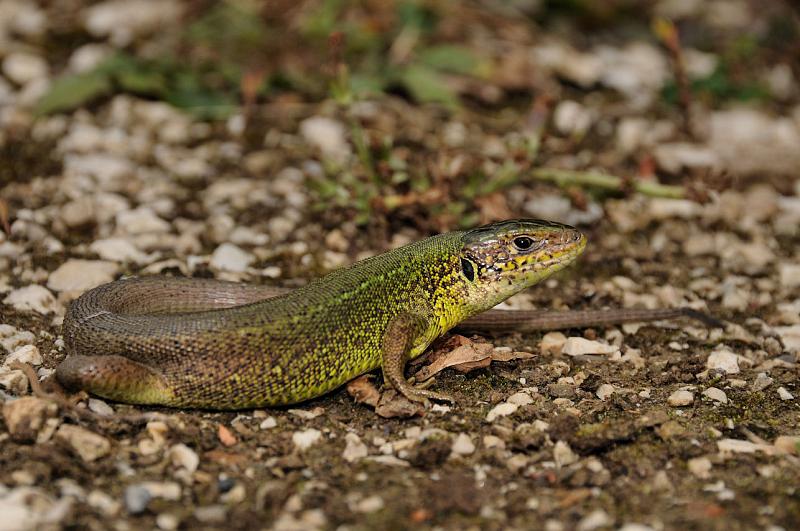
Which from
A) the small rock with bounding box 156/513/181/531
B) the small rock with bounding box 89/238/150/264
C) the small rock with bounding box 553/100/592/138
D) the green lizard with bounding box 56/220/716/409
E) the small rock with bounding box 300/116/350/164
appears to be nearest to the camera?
the small rock with bounding box 156/513/181/531

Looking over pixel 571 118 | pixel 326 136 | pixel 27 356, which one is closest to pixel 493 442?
pixel 27 356

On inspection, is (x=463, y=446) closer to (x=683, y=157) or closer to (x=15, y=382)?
(x=15, y=382)

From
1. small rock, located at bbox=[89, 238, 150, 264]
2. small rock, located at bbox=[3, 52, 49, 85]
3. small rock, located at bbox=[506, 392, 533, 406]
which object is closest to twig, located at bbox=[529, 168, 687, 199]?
small rock, located at bbox=[506, 392, 533, 406]

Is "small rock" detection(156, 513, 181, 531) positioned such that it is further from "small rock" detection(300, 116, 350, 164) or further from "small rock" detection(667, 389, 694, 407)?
"small rock" detection(300, 116, 350, 164)

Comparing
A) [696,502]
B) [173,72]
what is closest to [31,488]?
[696,502]

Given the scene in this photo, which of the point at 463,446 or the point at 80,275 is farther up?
the point at 80,275

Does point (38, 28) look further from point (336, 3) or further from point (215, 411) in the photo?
point (215, 411)

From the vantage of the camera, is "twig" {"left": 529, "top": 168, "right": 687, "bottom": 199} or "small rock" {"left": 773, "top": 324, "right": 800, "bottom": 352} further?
"twig" {"left": 529, "top": 168, "right": 687, "bottom": 199}
